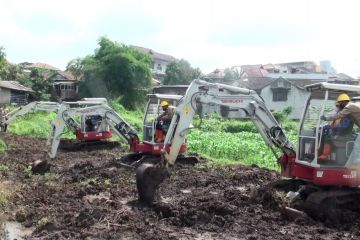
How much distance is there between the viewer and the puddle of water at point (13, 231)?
778 centimetres

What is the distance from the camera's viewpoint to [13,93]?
4962cm

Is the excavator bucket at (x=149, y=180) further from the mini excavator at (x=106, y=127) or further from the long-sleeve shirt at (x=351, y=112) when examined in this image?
the long-sleeve shirt at (x=351, y=112)

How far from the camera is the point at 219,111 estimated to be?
4706 centimetres

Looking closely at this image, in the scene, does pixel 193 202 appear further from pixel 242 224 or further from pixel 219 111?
pixel 219 111

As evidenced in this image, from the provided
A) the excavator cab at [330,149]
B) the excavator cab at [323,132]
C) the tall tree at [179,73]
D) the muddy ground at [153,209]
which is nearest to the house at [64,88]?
the tall tree at [179,73]

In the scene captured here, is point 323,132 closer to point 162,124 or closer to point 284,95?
point 162,124

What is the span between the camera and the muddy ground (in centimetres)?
768

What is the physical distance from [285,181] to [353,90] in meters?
2.36

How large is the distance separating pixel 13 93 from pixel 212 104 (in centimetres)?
4297

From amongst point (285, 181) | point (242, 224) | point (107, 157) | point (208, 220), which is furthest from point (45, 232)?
point (107, 157)

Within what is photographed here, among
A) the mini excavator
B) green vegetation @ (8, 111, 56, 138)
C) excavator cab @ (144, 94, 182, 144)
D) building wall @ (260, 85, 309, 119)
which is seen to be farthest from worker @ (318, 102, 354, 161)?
building wall @ (260, 85, 309, 119)

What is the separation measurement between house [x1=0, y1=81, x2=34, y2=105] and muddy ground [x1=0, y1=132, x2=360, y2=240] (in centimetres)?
3635

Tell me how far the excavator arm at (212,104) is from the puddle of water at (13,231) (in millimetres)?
2331

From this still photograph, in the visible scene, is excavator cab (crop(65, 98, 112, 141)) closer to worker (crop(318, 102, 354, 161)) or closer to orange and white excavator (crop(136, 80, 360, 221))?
orange and white excavator (crop(136, 80, 360, 221))
